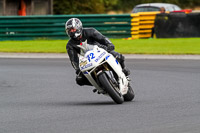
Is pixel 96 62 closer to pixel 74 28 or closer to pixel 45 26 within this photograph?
pixel 74 28

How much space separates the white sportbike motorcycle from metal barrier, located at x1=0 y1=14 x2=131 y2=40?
15.6m

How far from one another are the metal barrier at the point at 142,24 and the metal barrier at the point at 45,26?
0.47 m

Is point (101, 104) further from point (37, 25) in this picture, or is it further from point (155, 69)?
point (37, 25)

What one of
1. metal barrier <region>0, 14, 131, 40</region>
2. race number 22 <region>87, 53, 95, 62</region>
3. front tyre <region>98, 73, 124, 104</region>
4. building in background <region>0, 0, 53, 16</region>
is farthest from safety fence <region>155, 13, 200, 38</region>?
race number 22 <region>87, 53, 95, 62</region>

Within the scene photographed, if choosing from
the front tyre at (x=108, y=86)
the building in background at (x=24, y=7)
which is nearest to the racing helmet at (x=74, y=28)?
the front tyre at (x=108, y=86)

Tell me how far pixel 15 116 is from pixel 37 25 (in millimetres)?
16941

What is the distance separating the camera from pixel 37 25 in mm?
24703

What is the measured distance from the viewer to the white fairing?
8648mm

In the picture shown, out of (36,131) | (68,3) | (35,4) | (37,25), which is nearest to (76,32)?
(36,131)

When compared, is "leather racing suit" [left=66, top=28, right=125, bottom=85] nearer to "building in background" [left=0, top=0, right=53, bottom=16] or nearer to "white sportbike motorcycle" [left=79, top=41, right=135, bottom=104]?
"white sportbike motorcycle" [left=79, top=41, right=135, bottom=104]

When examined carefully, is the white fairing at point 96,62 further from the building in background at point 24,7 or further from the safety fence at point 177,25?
the building in background at point 24,7

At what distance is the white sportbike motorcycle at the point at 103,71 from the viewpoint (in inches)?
340

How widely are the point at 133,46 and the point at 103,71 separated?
1329 cm

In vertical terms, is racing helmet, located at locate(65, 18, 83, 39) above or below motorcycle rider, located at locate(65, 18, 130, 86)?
above
